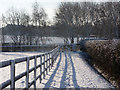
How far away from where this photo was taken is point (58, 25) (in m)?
43.0

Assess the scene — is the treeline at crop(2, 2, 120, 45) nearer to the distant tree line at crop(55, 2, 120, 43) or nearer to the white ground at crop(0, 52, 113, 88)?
the distant tree line at crop(55, 2, 120, 43)

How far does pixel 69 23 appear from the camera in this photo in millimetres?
42281

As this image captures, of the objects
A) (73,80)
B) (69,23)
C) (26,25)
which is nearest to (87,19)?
(69,23)

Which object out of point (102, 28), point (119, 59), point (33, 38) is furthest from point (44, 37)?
point (119, 59)

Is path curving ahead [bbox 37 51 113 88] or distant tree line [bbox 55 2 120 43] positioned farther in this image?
distant tree line [bbox 55 2 120 43]

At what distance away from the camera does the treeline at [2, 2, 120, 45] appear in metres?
42.9

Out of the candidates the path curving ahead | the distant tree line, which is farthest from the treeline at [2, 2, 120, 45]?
the path curving ahead

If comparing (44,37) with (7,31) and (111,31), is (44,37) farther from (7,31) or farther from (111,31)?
(111,31)

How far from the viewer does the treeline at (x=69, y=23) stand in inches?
1688

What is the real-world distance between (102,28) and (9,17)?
85.7ft

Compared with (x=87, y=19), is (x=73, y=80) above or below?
below

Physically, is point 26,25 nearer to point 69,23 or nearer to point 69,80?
point 69,23

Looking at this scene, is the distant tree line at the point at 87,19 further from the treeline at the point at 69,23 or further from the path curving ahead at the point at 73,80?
the path curving ahead at the point at 73,80

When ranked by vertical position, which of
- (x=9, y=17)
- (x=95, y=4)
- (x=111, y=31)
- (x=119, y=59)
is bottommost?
(x=119, y=59)
